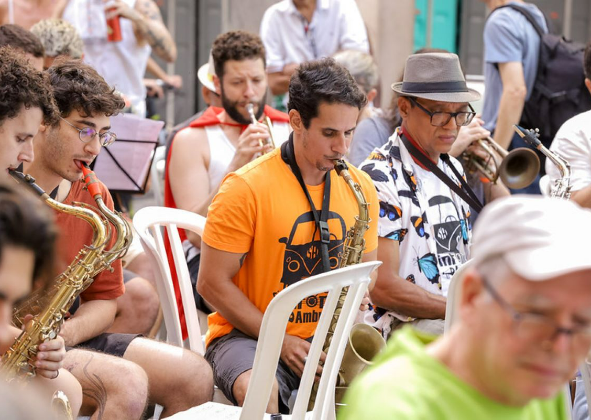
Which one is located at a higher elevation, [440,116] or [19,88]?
[19,88]

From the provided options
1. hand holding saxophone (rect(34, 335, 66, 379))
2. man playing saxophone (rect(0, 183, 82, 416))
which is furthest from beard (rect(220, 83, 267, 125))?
man playing saxophone (rect(0, 183, 82, 416))

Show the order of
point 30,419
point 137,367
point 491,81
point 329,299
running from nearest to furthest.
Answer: point 30,419
point 329,299
point 137,367
point 491,81

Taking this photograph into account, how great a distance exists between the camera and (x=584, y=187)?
12.4 feet

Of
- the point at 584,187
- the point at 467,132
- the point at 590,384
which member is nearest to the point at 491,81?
the point at 467,132

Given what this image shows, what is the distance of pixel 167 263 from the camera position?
3377 mm

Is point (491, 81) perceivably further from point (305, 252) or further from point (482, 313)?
point (482, 313)

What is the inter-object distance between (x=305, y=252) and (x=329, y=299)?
2.36 feet

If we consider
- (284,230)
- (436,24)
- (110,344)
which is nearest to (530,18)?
(284,230)

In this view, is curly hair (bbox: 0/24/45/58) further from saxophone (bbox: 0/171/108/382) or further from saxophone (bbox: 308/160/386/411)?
saxophone (bbox: 308/160/386/411)

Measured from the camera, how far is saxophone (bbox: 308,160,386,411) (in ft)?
9.86

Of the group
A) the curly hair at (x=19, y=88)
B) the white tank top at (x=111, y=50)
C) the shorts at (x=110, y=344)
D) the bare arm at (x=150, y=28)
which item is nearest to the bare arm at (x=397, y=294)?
the shorts at (x=110, y=344)

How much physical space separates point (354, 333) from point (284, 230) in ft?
1.49

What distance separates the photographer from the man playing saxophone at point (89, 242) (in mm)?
3072

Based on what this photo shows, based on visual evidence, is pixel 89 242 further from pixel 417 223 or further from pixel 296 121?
pixel 417 223
